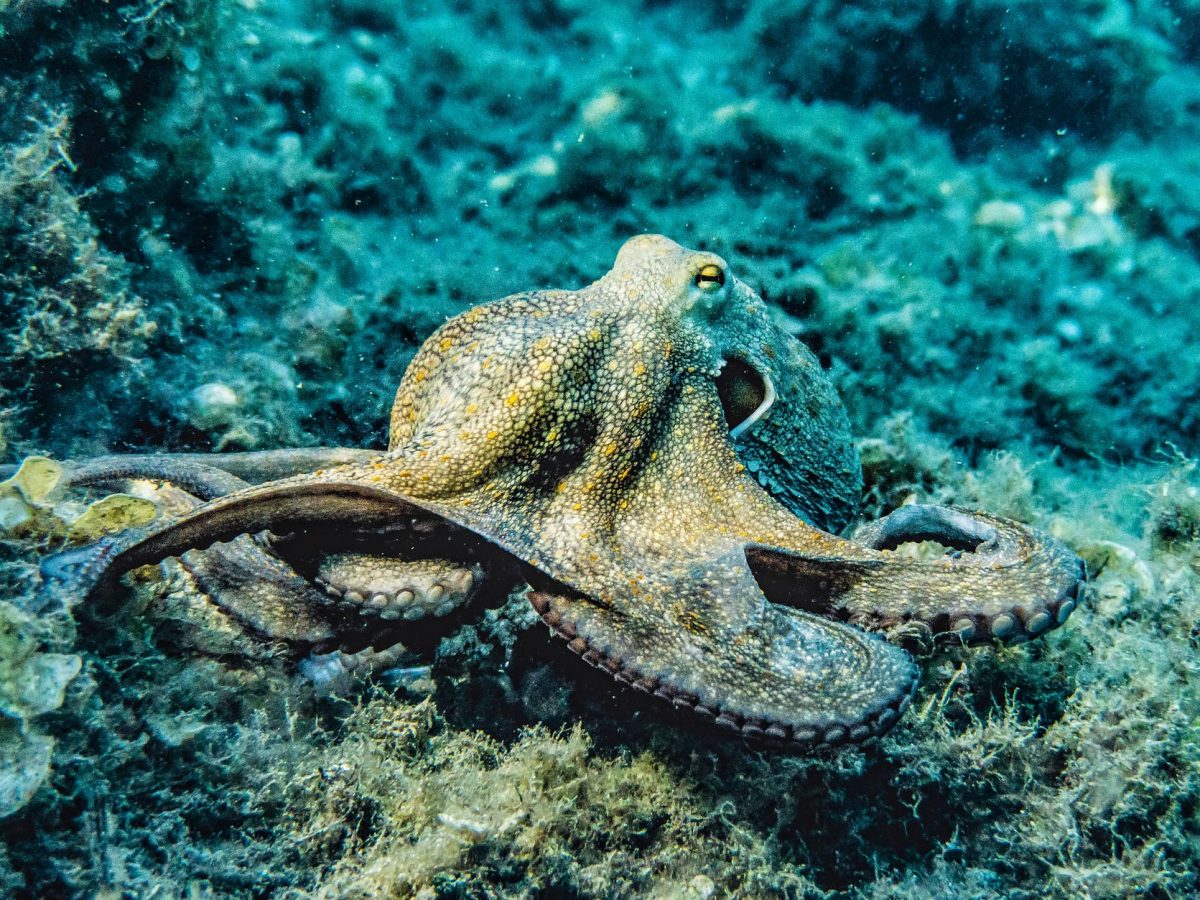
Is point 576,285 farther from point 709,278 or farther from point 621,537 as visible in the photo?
point 621,537

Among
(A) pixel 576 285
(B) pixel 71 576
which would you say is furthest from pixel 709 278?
(B) pixel 71 576

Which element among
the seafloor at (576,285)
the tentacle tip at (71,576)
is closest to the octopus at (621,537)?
the tentacle tip at (71,576)

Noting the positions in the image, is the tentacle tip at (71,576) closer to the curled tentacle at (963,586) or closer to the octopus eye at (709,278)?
the curled tentacle at (963,586)

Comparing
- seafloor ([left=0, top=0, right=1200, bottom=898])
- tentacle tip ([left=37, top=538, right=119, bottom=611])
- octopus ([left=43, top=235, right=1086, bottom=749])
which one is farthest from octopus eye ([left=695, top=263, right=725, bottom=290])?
tentacle tip ([left=37, top=538, right=119, bottom=611])

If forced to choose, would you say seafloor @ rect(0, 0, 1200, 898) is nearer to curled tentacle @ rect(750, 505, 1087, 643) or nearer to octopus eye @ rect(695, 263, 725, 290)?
curled tentacle @ rect(750, 505, 1087, 643)

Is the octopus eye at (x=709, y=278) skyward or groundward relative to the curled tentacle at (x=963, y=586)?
skyward
